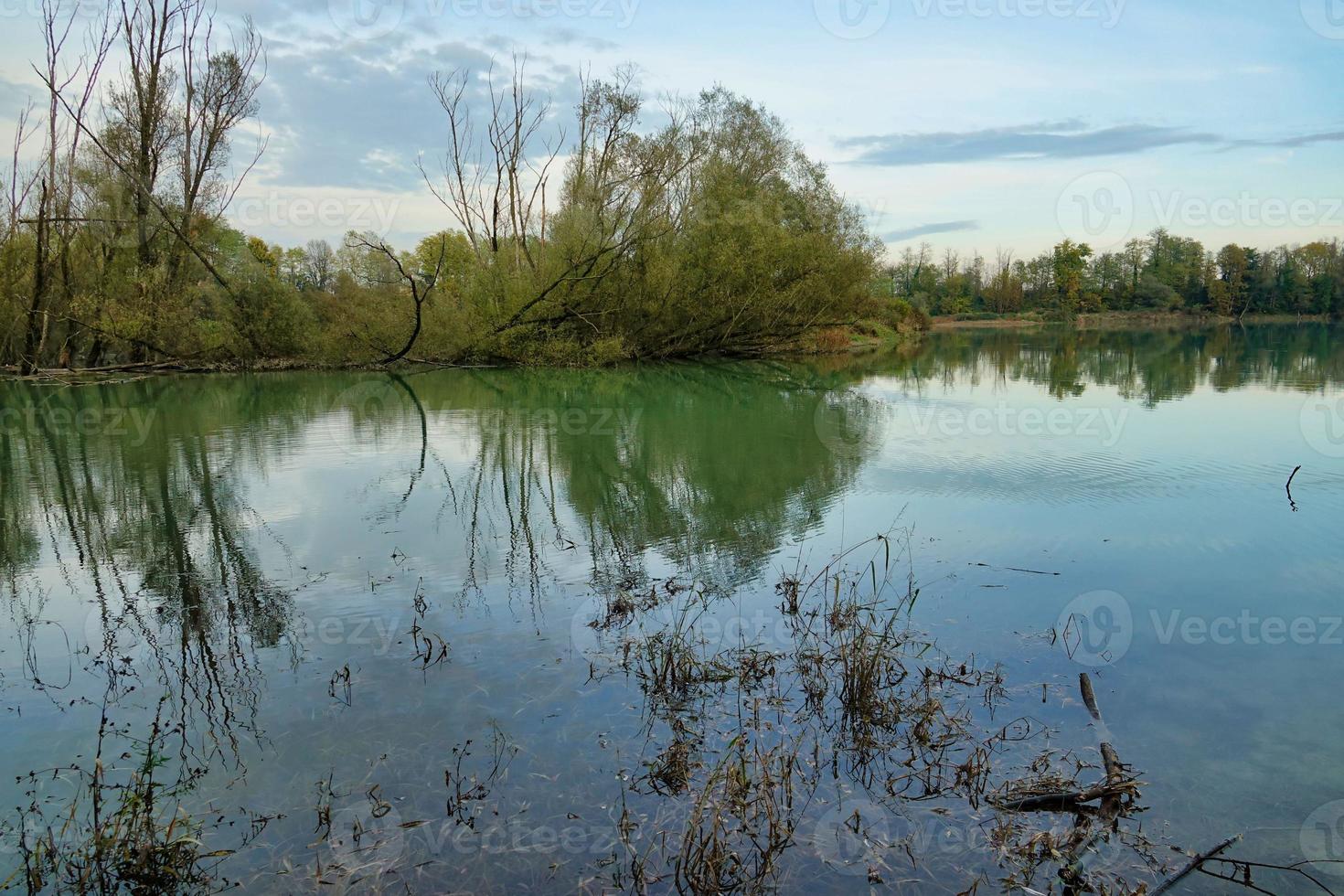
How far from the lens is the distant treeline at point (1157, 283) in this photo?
7075 centimetres

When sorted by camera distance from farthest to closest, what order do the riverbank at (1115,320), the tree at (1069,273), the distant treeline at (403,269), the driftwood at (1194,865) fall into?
the tree at (1069,273) < the riverbank at (1115,320) < the distant treeline at (403,269) < the driftwood at (1194,865)

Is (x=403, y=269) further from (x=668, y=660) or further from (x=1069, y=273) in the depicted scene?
(x=1069, y=273)

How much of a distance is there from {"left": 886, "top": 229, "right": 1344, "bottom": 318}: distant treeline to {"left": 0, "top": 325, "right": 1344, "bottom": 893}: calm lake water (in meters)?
60.2

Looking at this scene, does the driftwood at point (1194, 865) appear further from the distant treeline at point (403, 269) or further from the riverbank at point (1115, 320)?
the riverbank at point (1115, 320)

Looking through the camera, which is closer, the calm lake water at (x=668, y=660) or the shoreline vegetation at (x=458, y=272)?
the calm lake water at (x=668, y=660)

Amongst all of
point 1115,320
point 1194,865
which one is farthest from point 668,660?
point 1115,320

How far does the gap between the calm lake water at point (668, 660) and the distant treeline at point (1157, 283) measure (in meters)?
60.2

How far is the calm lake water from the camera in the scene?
3.05m

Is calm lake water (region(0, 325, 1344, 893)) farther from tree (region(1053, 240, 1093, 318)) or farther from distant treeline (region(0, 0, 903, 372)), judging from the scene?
tree (region(1053, 240, 1093, 318))

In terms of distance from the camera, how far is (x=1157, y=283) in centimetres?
7306

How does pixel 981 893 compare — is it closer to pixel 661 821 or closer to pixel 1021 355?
pixel 661 821

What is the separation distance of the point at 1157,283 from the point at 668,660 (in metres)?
81.8

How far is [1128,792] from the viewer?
3.24 meters

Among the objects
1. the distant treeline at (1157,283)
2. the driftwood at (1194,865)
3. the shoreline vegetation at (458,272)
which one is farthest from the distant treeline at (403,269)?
the distant treeline at (1157,283)
